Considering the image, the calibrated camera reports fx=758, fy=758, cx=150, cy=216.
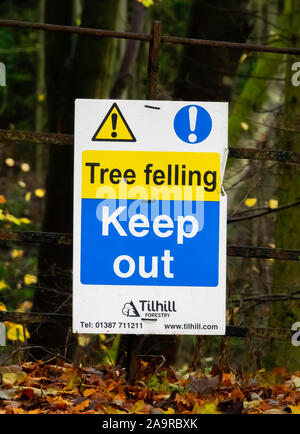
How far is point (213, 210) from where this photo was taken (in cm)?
449

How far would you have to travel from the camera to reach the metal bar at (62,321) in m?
4.75

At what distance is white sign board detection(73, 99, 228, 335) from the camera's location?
443 centimetres

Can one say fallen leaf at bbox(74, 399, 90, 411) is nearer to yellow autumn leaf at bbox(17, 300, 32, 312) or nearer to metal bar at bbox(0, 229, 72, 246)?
metal bar at bbox(0, 229, 72, 246)

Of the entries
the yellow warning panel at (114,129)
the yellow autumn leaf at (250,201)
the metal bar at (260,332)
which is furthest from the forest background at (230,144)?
the yellow warning panel at (114,129)

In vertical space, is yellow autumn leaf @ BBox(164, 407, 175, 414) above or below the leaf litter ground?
below

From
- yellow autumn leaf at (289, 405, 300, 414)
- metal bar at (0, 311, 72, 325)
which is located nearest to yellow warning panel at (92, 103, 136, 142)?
metal bar at (0, 311, 72, 325)

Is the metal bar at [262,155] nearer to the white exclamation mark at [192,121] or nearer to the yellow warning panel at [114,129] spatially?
the white exclamation mark at [192,121]

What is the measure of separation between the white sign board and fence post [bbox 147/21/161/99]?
16.3 inches

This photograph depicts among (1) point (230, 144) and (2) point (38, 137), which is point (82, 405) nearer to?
(2) point (38, 137)

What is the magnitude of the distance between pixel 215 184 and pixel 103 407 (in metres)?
1.44

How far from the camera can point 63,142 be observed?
187 inches

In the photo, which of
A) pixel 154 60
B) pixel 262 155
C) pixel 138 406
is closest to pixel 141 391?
pixel 138 406

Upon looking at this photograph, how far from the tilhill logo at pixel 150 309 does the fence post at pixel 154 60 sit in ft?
4.31

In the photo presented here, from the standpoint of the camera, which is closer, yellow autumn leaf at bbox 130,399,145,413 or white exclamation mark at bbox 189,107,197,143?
yellow autumn leaf at bbox 130,399,145,413
